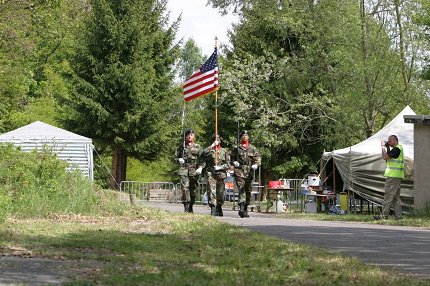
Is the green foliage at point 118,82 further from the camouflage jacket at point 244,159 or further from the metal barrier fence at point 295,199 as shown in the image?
the camouflage jacket at point 244,159

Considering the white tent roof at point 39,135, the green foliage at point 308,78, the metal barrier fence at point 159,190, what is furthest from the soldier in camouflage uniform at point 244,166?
the metal barrier fence at point 159,190

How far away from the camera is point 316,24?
1714 inches

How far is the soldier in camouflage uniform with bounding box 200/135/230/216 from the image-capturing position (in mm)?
20312

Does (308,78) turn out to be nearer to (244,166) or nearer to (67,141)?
(67,141)

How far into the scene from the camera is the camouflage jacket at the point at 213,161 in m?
20.3

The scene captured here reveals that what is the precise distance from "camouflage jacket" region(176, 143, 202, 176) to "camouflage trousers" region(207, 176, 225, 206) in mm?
471

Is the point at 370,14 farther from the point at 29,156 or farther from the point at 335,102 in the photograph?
the point at 29,156

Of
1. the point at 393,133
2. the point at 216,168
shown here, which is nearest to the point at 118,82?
the point at 393,133

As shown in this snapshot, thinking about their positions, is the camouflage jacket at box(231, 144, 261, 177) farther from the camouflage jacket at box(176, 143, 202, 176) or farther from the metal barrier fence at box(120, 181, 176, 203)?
the metal barrier fence at box(120, 181, 176, 203)

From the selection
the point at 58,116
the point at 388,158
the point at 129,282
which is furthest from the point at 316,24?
the point at 129,282

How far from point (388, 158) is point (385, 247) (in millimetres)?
10031

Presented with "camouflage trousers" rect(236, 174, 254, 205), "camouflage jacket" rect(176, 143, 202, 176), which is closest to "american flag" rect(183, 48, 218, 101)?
"camouflage jacket" rect(176, 143, 202, 176)

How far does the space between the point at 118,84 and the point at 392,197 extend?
26.9 m

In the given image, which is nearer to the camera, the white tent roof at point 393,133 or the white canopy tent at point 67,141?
the white tent roof at point 393,133
